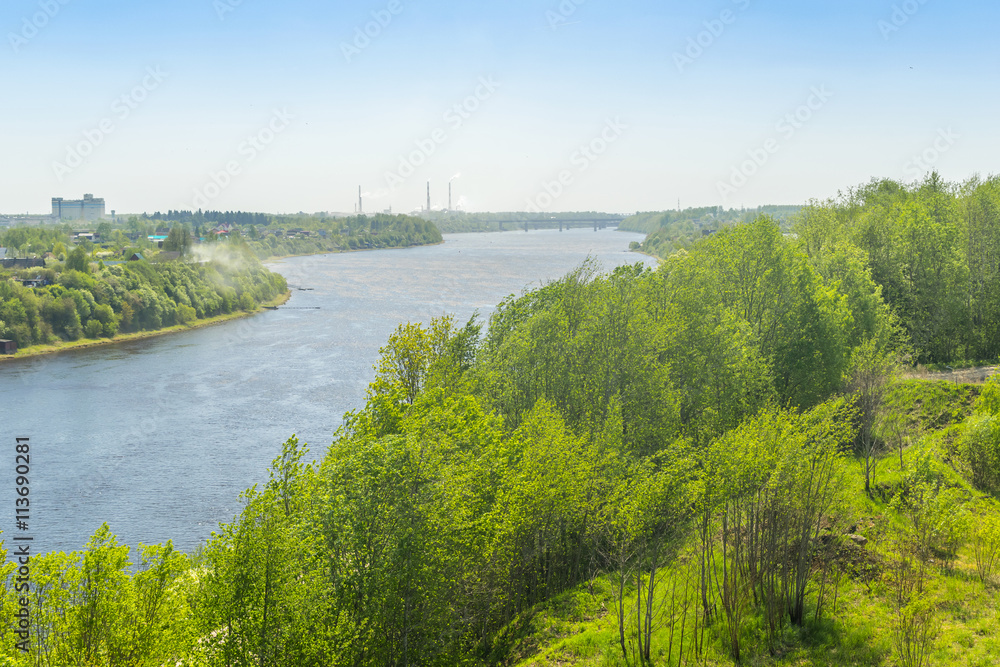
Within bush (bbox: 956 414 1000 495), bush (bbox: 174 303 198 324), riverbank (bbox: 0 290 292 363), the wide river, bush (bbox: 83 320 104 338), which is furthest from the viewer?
bush (bbox: 174 303 198 324)

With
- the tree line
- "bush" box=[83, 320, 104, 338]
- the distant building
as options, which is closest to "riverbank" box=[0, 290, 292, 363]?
"bush" box=[83, 320, 104, 338]

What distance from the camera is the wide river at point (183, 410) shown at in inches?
1264

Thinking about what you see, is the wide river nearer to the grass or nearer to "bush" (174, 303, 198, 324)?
"bush" (174, 303, 198, 324)

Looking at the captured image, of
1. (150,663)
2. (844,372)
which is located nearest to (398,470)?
(150,663)

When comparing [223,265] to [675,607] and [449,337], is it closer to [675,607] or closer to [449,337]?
[449,337]

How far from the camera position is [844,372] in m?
29.5

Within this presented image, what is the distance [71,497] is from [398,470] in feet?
79.5

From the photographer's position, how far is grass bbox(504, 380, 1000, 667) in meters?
14.5

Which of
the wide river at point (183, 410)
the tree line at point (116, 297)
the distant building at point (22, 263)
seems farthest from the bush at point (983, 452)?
the distant building at point (22, 263)

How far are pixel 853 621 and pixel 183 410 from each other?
40.8m

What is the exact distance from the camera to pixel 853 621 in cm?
1570

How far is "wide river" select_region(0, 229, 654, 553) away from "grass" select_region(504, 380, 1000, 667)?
54.0 feet

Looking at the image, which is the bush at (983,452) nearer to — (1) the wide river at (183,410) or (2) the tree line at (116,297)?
(1) the wide river at (183,410)

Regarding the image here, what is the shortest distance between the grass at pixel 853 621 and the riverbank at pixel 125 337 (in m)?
61.9
